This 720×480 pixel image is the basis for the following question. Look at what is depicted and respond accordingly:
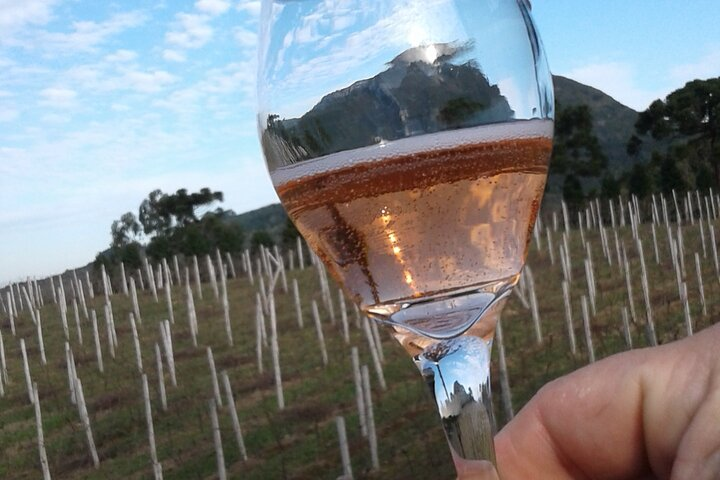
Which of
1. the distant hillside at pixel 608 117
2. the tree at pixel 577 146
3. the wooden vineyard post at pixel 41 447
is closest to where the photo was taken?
the wooden vineyard post at pixel 41 447

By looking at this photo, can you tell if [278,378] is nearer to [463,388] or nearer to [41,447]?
[41,447]

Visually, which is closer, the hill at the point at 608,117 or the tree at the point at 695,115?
the tree at the point at 695,115

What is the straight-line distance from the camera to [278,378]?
823 centimetres

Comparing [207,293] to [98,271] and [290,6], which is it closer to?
[98,271]

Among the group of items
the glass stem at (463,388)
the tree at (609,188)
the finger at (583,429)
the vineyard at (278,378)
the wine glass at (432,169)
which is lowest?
the vineyard at (278,378)

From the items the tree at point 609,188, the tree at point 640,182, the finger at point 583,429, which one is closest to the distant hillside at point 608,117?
the tree at point 609,188

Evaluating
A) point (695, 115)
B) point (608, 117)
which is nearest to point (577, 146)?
point (695, 115)

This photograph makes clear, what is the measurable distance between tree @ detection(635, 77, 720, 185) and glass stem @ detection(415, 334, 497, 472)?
91.5 feet

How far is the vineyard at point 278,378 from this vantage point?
6984 millimetres

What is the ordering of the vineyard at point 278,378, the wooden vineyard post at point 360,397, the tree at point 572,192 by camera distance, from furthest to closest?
the tree at point 572,192
the vineyard at point 278,378
the wooden vineyard post at point 360,397

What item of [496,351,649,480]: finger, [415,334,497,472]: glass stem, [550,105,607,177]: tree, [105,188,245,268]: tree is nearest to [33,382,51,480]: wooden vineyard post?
[496,351,649,480]: finger

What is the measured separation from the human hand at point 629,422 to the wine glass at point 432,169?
230 millimetres

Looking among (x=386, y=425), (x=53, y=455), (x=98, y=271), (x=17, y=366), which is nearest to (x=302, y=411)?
(x=386, y=425)

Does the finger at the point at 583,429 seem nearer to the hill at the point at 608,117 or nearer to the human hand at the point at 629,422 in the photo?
the human hand at the point at 629,422
